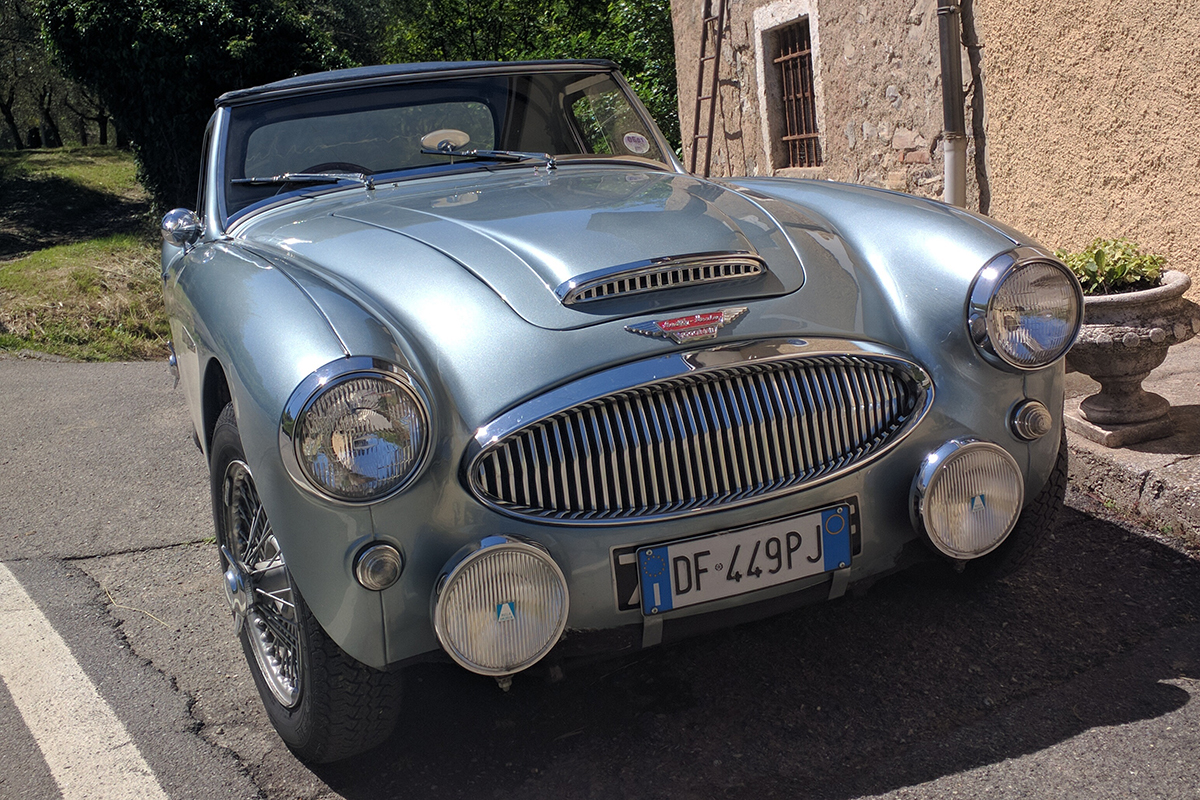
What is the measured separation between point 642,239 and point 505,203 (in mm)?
558

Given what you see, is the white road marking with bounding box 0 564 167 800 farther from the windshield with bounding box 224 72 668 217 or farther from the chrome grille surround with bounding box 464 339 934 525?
the windshield with bounding box 224 72 668 217

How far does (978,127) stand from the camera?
20.0 ft

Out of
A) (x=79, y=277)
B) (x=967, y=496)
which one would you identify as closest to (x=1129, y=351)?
(x=967, y=496)

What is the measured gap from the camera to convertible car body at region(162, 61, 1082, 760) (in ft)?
6.04

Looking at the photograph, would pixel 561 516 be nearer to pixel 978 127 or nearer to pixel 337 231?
pixel 337 231

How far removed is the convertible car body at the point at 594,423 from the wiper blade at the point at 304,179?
526 mm

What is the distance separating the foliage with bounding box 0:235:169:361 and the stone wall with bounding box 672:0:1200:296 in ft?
16.9

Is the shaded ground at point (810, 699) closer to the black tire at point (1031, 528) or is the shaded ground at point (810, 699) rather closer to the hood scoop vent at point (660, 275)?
the black tire at point (1031, 528)

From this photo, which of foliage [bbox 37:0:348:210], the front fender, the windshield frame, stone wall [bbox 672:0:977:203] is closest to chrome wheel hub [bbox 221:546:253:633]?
the front fender

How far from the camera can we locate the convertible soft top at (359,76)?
329 cm

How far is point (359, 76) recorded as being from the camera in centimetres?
336

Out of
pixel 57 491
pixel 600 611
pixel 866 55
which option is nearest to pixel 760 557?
pixel 600 611

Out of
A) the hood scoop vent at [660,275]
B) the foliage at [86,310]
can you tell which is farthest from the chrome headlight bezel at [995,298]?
the foliage at [86,310]

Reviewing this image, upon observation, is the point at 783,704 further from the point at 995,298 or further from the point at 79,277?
the point at 79,277
